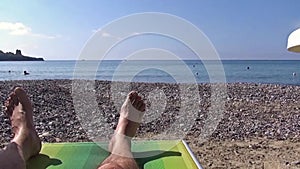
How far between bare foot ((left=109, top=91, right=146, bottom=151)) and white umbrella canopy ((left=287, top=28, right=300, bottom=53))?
1213 mm

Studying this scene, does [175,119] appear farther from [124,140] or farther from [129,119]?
[124,140]

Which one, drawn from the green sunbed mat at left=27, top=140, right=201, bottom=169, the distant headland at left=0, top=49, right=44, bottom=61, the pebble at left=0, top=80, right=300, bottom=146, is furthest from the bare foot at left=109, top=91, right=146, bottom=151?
the distant headland at left=0, top=49, right=44, bottom=61

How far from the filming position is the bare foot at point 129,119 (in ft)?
8.85

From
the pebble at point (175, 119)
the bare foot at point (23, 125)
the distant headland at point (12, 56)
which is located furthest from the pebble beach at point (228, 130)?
the distant headland at point (12, 56)

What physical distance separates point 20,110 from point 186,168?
136 centimetres

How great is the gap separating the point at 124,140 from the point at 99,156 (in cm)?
24

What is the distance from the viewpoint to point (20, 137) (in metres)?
2.55

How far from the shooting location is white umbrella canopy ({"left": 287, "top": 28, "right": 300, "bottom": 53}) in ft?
6.14

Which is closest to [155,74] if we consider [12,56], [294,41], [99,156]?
[99,156]

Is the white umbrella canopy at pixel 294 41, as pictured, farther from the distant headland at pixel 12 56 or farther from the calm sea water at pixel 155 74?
the distant headland at pixel 12 56

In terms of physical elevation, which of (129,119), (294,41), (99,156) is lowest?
(99,156)

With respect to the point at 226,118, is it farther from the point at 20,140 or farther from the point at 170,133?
the point at 20,140

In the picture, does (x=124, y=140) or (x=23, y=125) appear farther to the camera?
(x=23, y=125)

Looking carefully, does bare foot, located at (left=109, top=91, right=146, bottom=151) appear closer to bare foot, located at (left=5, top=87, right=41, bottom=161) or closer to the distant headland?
bare foot, located at (left=5, top=87, right=41, bottom=161)
